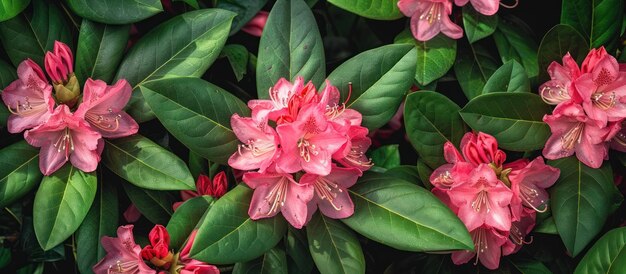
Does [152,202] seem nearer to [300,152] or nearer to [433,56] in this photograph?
[300,152]

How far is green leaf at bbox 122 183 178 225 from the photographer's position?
5.88ft

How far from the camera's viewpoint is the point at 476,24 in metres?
1.89

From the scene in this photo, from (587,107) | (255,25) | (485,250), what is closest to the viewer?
(587,107)

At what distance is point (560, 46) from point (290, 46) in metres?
0.53

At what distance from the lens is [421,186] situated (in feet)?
5.93

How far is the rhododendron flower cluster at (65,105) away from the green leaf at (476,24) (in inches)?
27.6

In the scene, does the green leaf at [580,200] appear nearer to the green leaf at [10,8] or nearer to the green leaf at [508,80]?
the green leaf at [508,80]

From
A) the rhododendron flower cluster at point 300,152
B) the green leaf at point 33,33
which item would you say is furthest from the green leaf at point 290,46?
the green leaf at point 33,33

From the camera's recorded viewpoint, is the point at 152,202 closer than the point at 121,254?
No

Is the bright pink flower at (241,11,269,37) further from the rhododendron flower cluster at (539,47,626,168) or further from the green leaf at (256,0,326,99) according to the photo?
the rhododendron flower cluster at (539,47,626,168)

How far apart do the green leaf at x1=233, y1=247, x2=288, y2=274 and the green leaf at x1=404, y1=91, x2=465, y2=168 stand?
0.34 meters

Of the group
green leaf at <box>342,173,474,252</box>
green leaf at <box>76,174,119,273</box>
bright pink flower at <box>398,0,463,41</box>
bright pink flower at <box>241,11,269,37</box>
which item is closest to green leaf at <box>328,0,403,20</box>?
bright pink flower at <box>398,0,463,41</box>

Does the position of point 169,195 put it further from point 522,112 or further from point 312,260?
point 522,112


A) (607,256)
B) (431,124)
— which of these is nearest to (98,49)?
(431,124)
